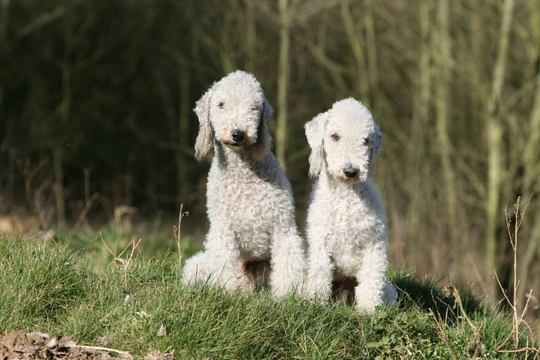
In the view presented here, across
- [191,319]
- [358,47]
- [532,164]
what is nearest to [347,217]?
[191,319]

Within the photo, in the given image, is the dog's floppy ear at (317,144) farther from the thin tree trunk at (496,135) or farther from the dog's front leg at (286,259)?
the thin tree trunk at (496,135)

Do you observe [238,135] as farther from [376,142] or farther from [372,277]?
[372,277]

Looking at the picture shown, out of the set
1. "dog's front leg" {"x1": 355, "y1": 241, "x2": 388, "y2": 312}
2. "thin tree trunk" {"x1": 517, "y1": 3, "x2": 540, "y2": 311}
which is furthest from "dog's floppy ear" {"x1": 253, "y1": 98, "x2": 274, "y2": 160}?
"thin tree trunk" {"x1": 517, "y1": 3, "x2": 540, "y2": 311}

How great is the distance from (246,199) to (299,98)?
12.3 metres

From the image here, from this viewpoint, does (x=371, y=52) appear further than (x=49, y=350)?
Yes

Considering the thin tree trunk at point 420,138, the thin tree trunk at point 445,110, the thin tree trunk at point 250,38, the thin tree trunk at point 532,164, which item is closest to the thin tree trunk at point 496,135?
the thin tree trunk at point 532,164

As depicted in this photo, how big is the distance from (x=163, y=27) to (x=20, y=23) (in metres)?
3.47

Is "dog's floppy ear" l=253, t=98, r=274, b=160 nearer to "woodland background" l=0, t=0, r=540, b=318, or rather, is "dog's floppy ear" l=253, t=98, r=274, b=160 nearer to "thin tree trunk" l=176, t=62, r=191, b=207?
"woodland background" l=0, t=0, r=540, b=318

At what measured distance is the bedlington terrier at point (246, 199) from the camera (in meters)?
5.89

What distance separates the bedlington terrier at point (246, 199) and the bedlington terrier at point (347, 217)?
0.20 m

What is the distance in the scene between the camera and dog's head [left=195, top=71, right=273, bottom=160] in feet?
19.1

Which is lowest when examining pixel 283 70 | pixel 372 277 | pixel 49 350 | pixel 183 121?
pixel 183 121

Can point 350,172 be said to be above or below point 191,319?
above

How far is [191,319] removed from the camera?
498 centimetres
